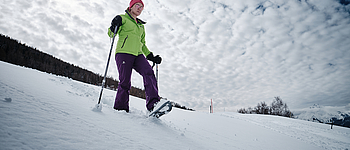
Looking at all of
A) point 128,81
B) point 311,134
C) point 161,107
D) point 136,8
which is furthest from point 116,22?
point 311,134

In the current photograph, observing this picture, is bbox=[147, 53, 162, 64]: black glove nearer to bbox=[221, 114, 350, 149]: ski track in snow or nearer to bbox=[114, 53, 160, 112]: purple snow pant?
bbox=[114, 53, 160, 112]: purple snow pant

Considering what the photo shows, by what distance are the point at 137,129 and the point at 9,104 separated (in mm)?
949

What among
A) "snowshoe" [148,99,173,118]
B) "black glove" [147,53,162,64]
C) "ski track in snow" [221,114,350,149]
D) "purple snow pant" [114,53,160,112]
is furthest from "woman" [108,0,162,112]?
"ski track in snow" [221,114,350,149]

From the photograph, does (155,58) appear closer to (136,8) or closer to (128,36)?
(128,36)

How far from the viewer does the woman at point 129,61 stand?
2.23 m

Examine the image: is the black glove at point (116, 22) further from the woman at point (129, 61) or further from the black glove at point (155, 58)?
the black glove at point (155, 58)

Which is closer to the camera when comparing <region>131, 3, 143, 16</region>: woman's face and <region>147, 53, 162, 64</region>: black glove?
<region>131, 3, 143, 16</region>: woman's face

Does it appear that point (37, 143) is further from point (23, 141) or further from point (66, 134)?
point (66, 134)

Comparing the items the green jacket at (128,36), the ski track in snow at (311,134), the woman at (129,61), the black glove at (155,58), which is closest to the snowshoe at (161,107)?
the woman at (129,61)

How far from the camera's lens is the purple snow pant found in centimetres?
220

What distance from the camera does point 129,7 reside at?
270 centimetres

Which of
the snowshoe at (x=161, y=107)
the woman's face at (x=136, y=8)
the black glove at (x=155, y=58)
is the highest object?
the woman's face at (x=136, y=8)

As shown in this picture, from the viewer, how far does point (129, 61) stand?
2.32m

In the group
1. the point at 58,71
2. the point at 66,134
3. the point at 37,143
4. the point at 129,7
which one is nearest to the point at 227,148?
the point at 66,134
